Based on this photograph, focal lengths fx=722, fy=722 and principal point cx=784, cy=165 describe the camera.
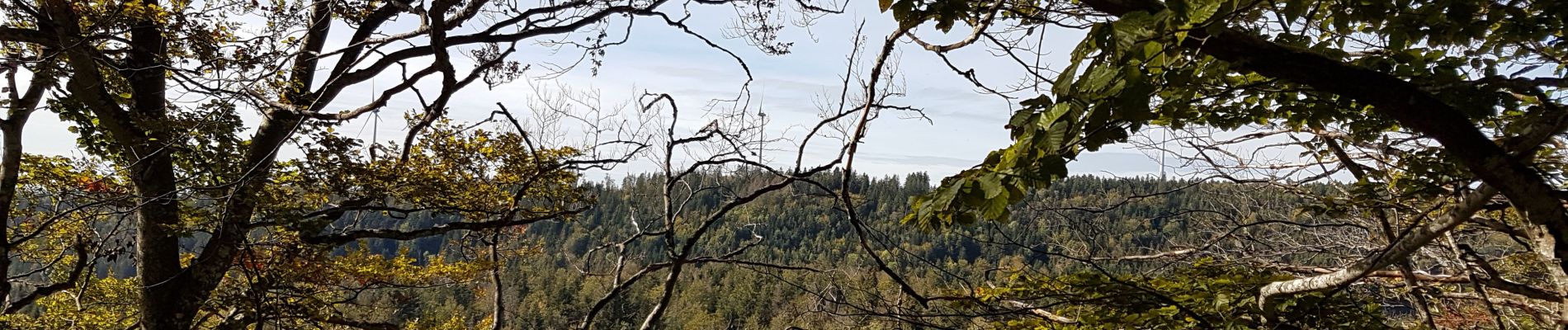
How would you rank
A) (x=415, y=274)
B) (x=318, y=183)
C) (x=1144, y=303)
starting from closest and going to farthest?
(x=1144, y=303) → (x=318, y=183) → (x=415, y=274)

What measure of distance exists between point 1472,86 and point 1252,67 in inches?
21.4

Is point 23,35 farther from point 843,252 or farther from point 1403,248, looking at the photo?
point 1403,248

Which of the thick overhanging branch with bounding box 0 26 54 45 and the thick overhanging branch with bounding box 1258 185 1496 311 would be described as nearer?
the thick overhanging branch with bounding box 1258 185 1496 311

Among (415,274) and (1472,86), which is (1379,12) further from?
(415,274)

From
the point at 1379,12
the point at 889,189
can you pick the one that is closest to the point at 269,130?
the point at 1379,12

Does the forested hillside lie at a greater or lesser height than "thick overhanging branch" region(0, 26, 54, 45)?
lesser

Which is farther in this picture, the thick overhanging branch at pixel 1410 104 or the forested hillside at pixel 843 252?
the forested hillside at pixel 843 252

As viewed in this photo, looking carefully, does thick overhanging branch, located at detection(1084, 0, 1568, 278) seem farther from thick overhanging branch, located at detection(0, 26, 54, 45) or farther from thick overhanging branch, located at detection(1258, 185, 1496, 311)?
thick overhanging branch, located at detection(0, 26, 54, 45)

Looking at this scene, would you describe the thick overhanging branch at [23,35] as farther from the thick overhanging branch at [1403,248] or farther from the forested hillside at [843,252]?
the thick overhanging branch at [1403,248]

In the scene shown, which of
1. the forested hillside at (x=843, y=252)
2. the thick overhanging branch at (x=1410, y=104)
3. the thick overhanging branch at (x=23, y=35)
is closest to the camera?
the thick overhanging branch at (x=1410, y=104)

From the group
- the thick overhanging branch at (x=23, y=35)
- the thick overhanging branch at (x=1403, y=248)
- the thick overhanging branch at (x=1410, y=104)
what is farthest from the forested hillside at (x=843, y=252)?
the thick overhanging branch at (x=23, y=35)

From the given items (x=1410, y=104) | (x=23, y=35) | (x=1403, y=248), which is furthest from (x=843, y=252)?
(x=23, y=35)

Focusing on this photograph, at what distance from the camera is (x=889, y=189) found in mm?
78188

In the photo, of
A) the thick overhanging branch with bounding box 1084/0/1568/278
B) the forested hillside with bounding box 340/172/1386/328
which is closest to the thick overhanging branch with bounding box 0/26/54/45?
the forested hillside with bounding box 340/172/1386/328
